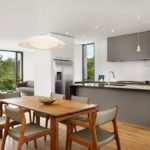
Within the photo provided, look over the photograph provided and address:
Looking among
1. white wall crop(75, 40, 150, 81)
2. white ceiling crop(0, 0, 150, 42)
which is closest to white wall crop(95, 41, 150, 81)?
white wall crop(75, 40, 150, 81)

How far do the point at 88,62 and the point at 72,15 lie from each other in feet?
13.8

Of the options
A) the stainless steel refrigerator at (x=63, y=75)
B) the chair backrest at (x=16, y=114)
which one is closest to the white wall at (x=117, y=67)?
the stainless steel refrigerator at (x=63, y=75)

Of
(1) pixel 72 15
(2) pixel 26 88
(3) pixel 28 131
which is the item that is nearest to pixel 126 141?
(3) pixel 28 131

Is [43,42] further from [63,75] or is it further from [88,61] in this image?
[88,61]

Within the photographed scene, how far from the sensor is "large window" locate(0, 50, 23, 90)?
9258 mm

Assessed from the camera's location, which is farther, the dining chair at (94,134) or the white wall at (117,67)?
the white wall at (117,67)

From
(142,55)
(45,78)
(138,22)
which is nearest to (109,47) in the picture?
(142,55)

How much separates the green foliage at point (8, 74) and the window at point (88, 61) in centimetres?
394

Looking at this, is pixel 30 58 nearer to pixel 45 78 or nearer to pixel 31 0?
pixel 45 78

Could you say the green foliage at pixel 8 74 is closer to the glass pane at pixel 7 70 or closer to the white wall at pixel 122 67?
the glass pane at pixel 7 70

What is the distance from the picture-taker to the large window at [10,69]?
926 cm

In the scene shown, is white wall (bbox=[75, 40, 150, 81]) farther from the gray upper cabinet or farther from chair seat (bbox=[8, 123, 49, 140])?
chair seat (bbox=[8, 123, 49, 140])

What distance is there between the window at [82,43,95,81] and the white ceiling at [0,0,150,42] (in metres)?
2.38

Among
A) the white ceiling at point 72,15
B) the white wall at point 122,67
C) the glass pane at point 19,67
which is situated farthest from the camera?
the glass pane at point 19,67
